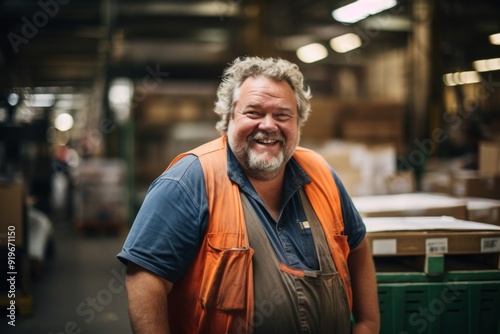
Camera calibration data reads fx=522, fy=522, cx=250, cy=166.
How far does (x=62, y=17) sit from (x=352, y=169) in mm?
9195

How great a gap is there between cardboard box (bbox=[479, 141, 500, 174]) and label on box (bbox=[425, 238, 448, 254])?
5.18ft

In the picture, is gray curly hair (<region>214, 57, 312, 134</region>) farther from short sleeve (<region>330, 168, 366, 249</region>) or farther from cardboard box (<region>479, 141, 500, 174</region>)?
cardboard box (<region>479, 141, 500, 174</region>)

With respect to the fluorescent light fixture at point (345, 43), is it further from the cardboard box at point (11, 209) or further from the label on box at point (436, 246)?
the label on box at point (436, 246)

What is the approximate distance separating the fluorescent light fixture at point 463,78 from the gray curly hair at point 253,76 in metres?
7.81

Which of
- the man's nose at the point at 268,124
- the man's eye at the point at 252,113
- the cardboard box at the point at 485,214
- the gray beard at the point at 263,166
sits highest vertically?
the man's eye at the point at 252,113

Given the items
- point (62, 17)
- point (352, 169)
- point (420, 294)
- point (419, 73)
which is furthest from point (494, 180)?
point (62, 17)

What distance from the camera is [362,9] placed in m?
8.70

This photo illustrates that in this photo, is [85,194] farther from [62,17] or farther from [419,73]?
[419,73]

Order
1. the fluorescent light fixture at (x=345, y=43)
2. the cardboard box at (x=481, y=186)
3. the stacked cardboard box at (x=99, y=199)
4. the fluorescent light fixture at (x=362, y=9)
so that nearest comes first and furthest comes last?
the cardboard box at (x=481, y=186)
the fluorescent light fixture at (x=362, y=9)
the stacked cardboard box at (x=99, y=199)
the fluorescent light fixture at (x=345, y=43)

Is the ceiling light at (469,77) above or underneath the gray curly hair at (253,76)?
above

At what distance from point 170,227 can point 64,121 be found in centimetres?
3562

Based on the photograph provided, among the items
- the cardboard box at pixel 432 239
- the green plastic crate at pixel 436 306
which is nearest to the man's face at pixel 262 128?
the cardboard box at pixel 432 239

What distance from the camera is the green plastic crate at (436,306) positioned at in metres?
2.86

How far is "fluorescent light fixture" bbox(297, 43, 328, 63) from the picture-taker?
1277 centimetres
